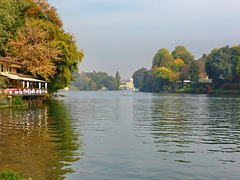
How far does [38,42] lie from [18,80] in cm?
807

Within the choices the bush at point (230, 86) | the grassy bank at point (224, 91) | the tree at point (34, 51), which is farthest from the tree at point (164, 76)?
the tree at point (34, 51)

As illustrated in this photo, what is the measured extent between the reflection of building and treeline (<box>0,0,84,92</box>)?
154 cm

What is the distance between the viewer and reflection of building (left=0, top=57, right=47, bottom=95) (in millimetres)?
51719

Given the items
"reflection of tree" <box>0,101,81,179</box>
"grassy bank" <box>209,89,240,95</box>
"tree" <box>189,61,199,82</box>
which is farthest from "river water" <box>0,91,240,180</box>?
"tree" <box>189,61,199,82</box>

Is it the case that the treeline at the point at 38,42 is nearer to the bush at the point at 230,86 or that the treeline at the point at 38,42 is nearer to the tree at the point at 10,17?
the tree at the point at 10,17

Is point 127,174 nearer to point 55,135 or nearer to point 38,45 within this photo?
point 55,135

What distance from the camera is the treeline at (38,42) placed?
2234 inches

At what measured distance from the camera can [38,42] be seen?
194 ft

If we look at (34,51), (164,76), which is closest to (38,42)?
(34,51)

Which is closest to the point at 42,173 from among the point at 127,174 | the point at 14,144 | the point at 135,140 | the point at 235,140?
the point at 127,174

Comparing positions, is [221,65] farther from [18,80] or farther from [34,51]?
[18,80]

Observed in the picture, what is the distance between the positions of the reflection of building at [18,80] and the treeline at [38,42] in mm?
1545

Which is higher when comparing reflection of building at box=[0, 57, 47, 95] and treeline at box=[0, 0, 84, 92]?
treeline at box=[0, 0, 84, 92]

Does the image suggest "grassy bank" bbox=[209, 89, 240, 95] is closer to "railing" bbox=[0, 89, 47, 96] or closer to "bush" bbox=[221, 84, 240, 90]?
"bush" bbox=[221, 84, 240, 90]
